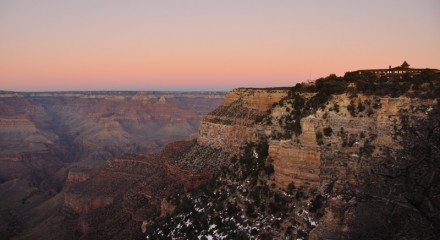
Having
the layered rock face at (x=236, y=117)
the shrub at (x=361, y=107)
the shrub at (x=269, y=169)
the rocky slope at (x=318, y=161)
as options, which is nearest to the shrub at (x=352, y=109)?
the rocky slope at (x=318, y=161)

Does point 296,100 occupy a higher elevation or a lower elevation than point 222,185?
higher

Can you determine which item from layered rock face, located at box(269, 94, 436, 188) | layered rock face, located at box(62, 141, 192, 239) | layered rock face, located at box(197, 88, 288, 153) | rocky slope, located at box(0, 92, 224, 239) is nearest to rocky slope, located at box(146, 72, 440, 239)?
layered rock face, located at box(269, 94, 436, 188)

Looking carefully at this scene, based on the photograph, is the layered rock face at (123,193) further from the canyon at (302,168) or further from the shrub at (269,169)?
the shrub at (269,169)

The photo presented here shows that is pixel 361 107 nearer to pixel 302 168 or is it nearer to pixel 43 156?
pixel 302 168

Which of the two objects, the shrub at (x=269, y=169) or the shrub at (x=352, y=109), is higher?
the shrub at (x=352, y=109)

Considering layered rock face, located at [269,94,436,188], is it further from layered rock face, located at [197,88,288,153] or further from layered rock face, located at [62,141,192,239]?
layered rock face, located at [62,141,192,239]

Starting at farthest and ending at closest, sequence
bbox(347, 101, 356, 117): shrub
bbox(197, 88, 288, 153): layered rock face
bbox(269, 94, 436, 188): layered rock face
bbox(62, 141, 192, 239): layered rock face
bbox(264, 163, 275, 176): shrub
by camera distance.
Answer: bbox(62, 141, 192, 239): layered rock face < bbox(197, 88, 288, 153): layered rock face < bbox(264, 163, 275, 176): shrub < bbox(347, 101, 356, 117): shrub < bbox(269, 94, 436, 188): layered rock face

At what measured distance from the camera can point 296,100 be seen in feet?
108

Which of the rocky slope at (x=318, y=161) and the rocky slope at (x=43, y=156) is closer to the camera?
the rocky slope at (x=318, y=161)

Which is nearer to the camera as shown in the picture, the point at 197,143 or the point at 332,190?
the point at 332,190

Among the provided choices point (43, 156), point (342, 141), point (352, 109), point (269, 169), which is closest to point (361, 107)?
point (352, 109)

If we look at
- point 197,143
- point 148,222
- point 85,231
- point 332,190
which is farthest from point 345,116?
point 85,231

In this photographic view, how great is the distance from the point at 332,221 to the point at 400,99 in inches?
328

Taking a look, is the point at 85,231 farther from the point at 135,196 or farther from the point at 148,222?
the point at 148,222
